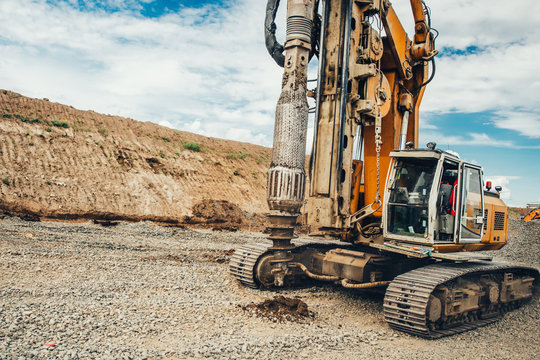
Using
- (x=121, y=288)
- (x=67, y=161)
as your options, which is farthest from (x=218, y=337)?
(x=67, y=161)

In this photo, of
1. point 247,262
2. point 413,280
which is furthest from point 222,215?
point 413,280

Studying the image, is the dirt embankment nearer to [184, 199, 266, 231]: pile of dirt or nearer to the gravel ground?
[184, 199, 266, 231]: pile of dirt

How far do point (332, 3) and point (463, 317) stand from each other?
5.39 meters

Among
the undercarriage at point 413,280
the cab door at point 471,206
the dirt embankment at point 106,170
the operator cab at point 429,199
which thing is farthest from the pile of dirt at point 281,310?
the dirt embankment at point 106,170

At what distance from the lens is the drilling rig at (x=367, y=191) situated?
→ 6.36 m

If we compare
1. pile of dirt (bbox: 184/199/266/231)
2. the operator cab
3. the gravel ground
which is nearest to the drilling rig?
the operator cab

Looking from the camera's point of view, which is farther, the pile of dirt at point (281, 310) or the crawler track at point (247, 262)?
the crawler track at point (247, 262)

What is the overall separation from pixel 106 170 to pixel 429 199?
Result: 20.6 meters

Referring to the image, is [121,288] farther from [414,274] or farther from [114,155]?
[114,155]

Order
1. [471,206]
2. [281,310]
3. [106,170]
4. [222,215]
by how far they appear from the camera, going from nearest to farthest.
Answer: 1. [281,310]
2. [471,206]
3. [106,170]
4. [222,215]

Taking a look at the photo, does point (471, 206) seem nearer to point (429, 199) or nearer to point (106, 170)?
point (429, 199)

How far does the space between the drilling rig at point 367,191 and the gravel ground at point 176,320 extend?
44 cm

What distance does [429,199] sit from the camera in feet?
20.2

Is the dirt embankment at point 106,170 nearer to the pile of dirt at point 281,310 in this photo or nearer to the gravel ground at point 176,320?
the gravel ground at point 176,320
